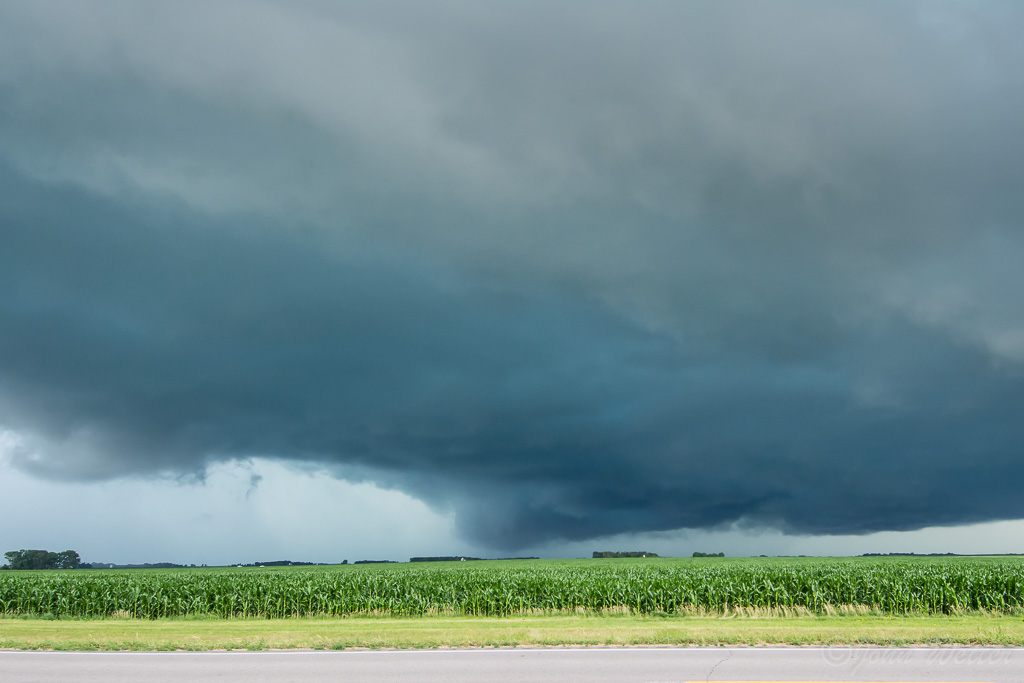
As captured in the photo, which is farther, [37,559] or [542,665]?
[37,559]

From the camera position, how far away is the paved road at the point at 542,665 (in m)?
13.3

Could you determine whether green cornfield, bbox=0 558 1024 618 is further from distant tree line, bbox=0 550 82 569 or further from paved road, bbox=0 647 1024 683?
distant tree line, bbox=0 550 82 569

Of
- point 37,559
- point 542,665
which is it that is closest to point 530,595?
point 542,665

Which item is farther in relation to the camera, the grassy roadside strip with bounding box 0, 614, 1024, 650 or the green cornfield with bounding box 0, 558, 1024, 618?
the green cornfield with bounding box 0, 558, 1024, 618

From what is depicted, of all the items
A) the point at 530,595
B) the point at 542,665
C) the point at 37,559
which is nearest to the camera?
the point at 542,665

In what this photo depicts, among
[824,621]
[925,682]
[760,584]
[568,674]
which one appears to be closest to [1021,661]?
[925,682]

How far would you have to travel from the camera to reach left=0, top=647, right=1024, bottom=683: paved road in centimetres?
1332

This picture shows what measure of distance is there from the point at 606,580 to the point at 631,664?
70.4 feet

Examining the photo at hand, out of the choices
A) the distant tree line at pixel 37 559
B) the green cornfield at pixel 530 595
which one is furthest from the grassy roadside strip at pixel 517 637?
the distant tree line at pixel 37 559

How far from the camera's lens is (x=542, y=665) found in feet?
48.4

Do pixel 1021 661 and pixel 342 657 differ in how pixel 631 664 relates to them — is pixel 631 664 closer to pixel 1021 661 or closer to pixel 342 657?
pixel 342 657

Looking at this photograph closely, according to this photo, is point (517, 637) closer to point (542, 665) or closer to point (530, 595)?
point (542, 665)

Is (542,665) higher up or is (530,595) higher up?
(542,665)

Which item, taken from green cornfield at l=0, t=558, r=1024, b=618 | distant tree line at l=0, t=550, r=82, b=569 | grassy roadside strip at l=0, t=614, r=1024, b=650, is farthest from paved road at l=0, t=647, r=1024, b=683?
distant tree line at l=0, t=550, r=82, b=569
